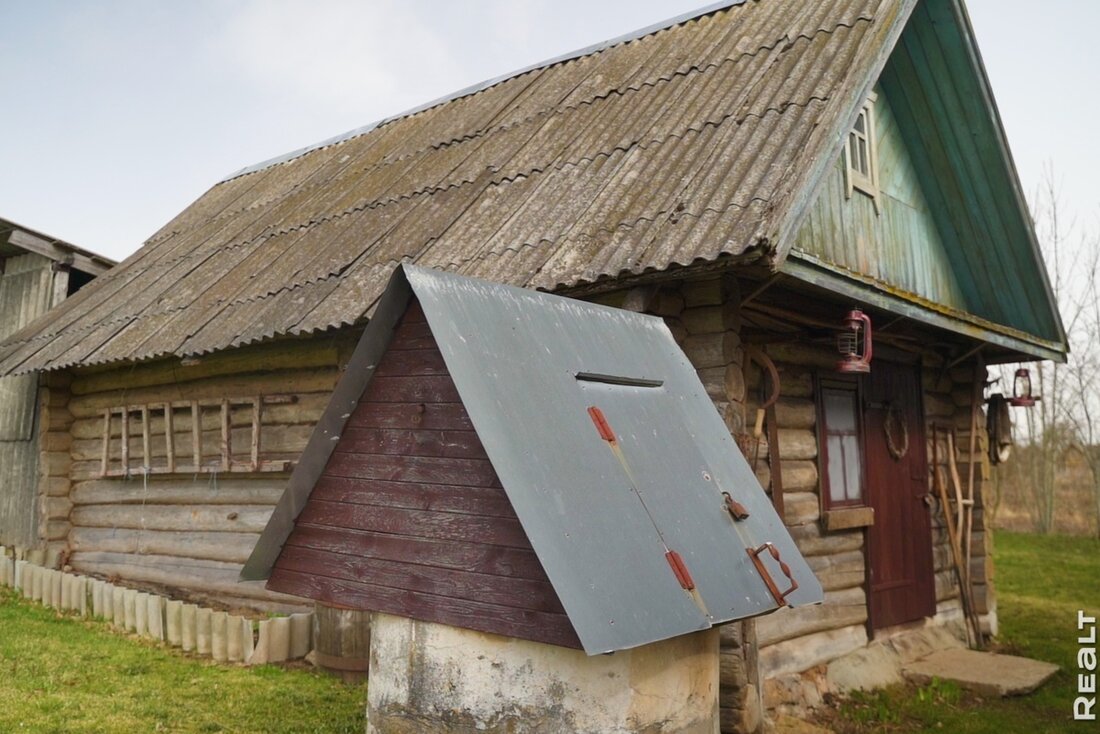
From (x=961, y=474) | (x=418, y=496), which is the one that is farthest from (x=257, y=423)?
(x=961, y=474)

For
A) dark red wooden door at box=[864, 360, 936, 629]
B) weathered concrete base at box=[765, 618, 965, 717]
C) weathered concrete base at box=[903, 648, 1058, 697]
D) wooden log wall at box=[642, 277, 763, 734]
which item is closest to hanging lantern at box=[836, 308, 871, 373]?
wooden log wall at box=[642, 277, 763, 734]

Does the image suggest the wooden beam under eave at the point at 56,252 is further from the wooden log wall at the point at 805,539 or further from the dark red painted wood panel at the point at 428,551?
the dark red painted wood panel at the point at 428,551

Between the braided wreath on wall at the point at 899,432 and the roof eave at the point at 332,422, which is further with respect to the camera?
the braided wreath on wall at the point at 899,432

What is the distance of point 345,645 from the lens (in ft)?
→ 23.7

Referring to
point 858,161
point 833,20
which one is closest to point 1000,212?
point 858,161

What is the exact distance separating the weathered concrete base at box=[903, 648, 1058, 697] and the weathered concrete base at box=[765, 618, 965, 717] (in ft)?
0.46

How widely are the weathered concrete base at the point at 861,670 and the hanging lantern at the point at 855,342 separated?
236cm

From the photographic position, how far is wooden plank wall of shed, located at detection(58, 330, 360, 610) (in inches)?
356

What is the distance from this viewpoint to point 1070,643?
9844mm

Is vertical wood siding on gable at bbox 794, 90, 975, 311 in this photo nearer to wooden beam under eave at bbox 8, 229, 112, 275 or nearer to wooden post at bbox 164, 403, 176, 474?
wooden post at bbox 164, 403, 176, 474

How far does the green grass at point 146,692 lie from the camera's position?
228 inches

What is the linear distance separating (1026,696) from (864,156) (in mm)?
4819

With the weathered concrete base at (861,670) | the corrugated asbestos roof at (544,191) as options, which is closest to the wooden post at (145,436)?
the corrugated asbestos roof at (544,191)

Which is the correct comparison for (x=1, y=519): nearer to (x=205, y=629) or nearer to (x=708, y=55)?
(x=205, y=629)
